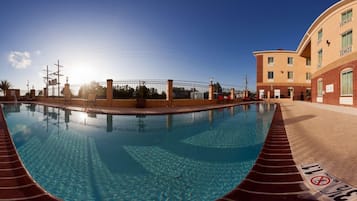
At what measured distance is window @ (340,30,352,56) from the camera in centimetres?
1236

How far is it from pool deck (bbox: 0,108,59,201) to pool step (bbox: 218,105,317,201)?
261 centimetres

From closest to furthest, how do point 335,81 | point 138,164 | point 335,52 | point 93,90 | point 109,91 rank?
1. point 138,164
2. point 335,81
3. point 335,52
4. point 109,91
5. point 93,90

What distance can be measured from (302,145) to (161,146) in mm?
3655

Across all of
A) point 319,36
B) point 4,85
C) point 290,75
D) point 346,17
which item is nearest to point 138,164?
point 346,17

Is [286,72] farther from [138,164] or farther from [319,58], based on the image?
[138,164]

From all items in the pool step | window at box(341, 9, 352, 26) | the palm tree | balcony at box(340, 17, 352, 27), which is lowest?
the pool step

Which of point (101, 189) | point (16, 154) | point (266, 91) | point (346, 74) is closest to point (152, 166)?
point (101, 189)

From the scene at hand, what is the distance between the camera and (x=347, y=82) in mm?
12203

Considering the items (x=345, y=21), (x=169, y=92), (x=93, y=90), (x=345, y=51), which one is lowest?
(x=169, y=92)

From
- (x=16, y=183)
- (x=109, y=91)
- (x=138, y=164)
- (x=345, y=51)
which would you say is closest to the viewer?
(x=16, y=183)

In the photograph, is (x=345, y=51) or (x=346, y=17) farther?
(x=346, y=17)

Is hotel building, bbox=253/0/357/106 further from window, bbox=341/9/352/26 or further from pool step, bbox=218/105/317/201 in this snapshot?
pool step, bbox=218/105/317/201

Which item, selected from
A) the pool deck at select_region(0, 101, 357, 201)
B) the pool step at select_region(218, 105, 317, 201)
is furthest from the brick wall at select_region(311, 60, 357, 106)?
the pool step at select_region(218, 105, 317, 201)

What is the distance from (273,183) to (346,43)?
16.5m
